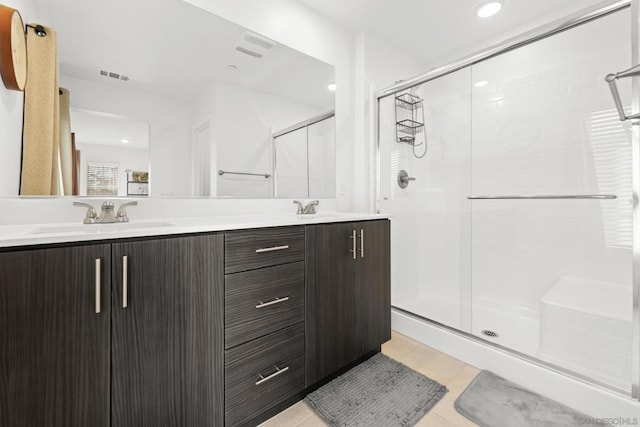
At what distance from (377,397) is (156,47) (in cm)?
216

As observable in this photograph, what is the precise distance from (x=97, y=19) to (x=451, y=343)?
8.69 feet

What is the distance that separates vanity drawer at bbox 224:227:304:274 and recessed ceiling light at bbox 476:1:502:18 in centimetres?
222

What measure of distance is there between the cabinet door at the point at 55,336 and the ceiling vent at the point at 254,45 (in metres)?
1.49

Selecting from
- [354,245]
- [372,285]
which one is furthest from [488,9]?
[372,285]

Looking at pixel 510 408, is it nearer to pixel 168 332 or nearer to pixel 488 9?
pixel 168 332

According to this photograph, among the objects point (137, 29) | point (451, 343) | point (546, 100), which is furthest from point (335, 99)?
point (451, 343)

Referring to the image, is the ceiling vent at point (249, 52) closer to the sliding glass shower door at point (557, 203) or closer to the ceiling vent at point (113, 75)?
the ceiling vent at point (113, 75)

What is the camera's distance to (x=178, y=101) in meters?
1.51

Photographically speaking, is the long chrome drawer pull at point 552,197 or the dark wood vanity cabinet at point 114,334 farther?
the long chrome drawer pull at point 552,197

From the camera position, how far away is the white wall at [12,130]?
1.02m

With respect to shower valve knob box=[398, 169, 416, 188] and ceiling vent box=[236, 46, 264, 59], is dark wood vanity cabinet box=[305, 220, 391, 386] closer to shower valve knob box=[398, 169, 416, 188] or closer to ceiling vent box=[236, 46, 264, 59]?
shower valve knob box=[398, 169, 416, 188]

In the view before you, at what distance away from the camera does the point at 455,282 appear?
237 centimetres

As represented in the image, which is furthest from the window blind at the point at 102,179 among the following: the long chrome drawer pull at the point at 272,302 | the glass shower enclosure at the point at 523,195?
the glass shower enclosure at the point at 523,195

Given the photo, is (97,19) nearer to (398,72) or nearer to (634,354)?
(398,72)
